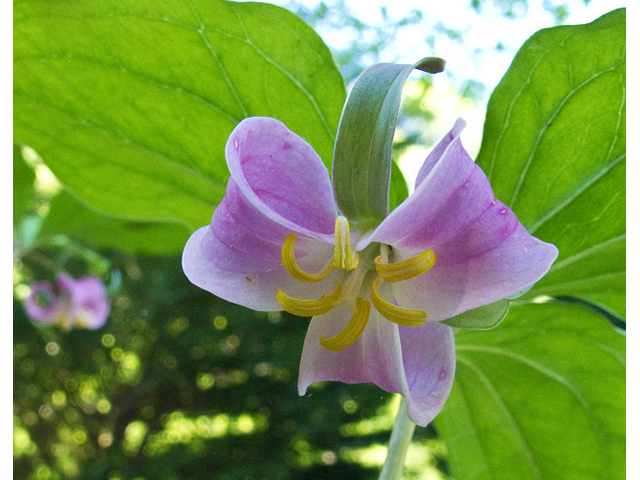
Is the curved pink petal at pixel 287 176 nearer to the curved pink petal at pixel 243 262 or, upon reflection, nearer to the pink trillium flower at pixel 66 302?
the curved pink petal at pixel 243 262

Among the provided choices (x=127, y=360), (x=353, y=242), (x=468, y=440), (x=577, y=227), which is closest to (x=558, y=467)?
(x=468, y=440)

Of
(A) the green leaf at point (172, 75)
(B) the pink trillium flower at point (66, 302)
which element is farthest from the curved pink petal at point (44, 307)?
(A) the green leaf at point (172, 75)

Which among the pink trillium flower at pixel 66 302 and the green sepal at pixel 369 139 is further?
the pink trillium flower at pixel 66 302

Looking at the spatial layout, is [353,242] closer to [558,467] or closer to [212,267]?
[212,267]

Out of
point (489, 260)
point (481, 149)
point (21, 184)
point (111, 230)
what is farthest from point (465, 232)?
point (21, 184)

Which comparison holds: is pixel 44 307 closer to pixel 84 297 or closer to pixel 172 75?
pixel 84 297

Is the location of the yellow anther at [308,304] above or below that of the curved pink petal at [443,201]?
below
